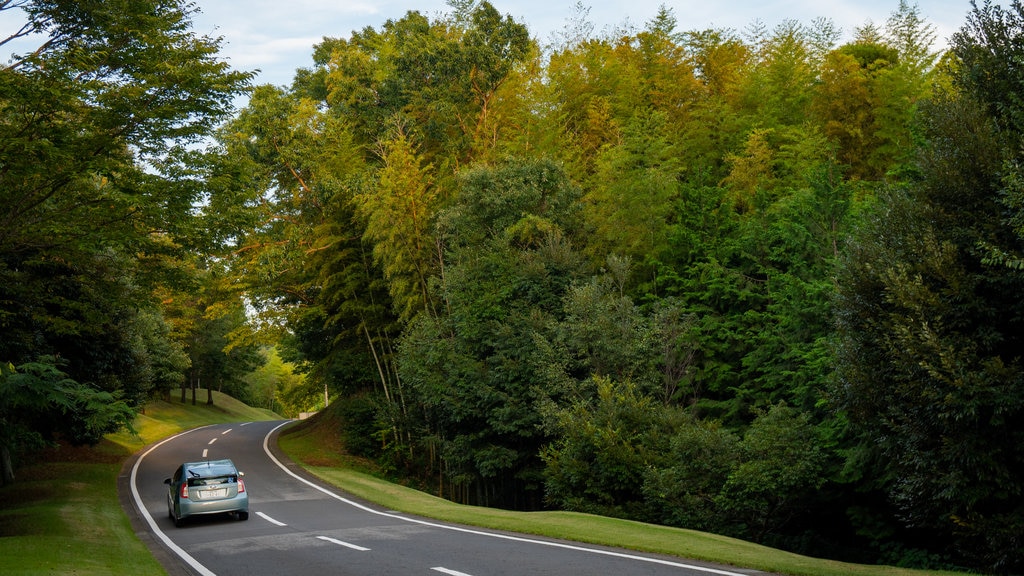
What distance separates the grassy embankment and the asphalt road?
0.53 metres

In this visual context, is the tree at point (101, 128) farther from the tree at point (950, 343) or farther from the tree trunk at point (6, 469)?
the tree at point (950, 343)

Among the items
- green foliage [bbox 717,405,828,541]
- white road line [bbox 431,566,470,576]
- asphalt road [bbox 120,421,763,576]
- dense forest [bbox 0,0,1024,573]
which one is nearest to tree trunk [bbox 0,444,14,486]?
dense forest [bbox 0,0,1024,573]

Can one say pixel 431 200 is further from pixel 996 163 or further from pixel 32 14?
pixel 996 163

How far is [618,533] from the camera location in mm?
12977

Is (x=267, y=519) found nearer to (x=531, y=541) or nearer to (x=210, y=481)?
(x=210, y=481)

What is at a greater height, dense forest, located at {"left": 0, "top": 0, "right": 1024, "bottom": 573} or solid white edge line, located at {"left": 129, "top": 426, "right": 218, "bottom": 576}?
dense forest, located at {"left": 0, "top": 0, "right": 1024, "bottom": 573}

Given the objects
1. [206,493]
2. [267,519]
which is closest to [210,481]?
[206,493]

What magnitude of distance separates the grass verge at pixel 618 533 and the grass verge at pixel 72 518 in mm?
6537

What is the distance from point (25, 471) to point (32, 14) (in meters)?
18.7

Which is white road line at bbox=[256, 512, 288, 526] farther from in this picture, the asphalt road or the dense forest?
the dense forest

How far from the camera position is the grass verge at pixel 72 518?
36.0ft

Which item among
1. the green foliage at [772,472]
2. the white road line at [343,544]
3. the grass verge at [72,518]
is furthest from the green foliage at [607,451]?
the grass verge at [72,518]

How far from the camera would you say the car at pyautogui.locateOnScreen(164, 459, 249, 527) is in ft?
52.1

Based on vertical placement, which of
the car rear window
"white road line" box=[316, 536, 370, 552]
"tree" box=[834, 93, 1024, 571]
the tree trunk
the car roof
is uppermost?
"tree" box=[834, 93, 1024, 571]
